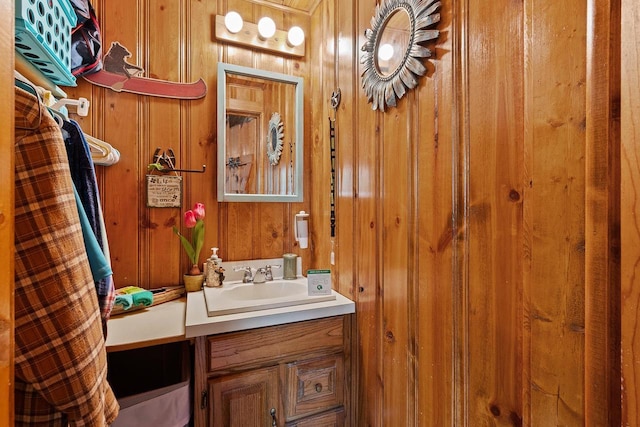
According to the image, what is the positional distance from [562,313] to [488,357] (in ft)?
0.76

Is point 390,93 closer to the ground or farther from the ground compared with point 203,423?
farther from the ground

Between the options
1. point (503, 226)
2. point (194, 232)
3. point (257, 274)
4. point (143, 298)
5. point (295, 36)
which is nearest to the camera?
point (503, 226)

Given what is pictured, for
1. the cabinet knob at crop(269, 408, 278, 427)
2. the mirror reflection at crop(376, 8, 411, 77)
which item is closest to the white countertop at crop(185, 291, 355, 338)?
the cabinet knob at crop(269, 408, 278, 427)

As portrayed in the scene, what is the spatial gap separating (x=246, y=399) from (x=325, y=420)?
374 mm

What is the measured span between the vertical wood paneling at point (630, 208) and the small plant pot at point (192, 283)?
1.51 metres

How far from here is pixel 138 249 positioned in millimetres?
1478

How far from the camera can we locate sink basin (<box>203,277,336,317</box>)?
1.16m

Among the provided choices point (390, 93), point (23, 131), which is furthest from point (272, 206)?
point (23, 131)

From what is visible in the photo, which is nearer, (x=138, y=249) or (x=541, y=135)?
(x=541, y=135)

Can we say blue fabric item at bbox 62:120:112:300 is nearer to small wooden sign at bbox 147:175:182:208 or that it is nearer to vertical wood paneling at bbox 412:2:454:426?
small wooden sign at bbox 147:175:182:208

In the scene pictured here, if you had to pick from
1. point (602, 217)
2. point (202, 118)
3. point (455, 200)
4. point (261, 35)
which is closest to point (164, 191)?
point (202, 118)

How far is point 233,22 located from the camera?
61.9 inches

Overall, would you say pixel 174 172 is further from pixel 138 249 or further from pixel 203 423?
pixel 203 423

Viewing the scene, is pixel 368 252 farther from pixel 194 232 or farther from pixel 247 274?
pixel 194 232
